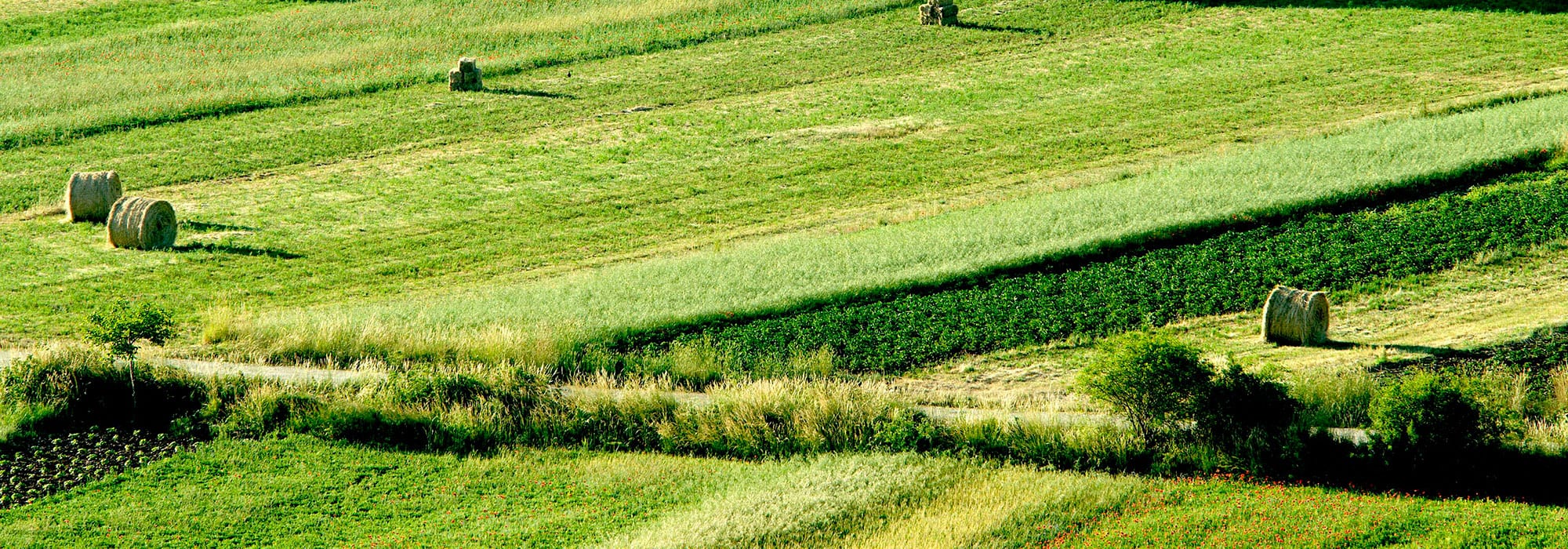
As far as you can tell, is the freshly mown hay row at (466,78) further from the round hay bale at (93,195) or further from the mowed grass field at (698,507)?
the mowed grass field at (698,507)

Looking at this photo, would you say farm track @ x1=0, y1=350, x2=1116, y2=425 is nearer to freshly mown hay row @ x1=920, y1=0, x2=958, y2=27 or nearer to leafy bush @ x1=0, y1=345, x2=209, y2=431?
leafy bush @ x1=0, y1=345, x2=209, y2=431

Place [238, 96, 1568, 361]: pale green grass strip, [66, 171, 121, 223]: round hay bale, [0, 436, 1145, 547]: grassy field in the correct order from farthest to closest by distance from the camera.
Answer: [66, 171, 121, 223]: round hay bale → [238, 96, 1568, 361]: pale green grass strip → [0, 436, 1145, 547]: grassy field

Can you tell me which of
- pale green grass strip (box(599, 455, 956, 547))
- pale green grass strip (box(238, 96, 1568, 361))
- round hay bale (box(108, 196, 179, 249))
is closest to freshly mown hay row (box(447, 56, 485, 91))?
round hay bale (box(108, 196, 179, 249))

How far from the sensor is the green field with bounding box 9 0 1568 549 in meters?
19.2

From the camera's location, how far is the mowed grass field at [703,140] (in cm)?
3228

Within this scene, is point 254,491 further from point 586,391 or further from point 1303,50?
point 1303,50

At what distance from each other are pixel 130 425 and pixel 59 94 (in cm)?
2814

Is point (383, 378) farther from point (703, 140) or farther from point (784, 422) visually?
point (703, 140)

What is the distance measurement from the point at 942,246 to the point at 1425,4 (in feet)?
100

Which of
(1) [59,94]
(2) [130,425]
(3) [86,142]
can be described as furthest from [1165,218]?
(1) [59,94]

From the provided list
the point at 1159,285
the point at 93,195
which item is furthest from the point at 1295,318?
the point at 93,195

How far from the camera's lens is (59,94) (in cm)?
4606

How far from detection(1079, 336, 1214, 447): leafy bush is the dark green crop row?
5253mm

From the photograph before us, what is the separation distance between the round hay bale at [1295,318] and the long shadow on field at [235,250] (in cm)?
2125
